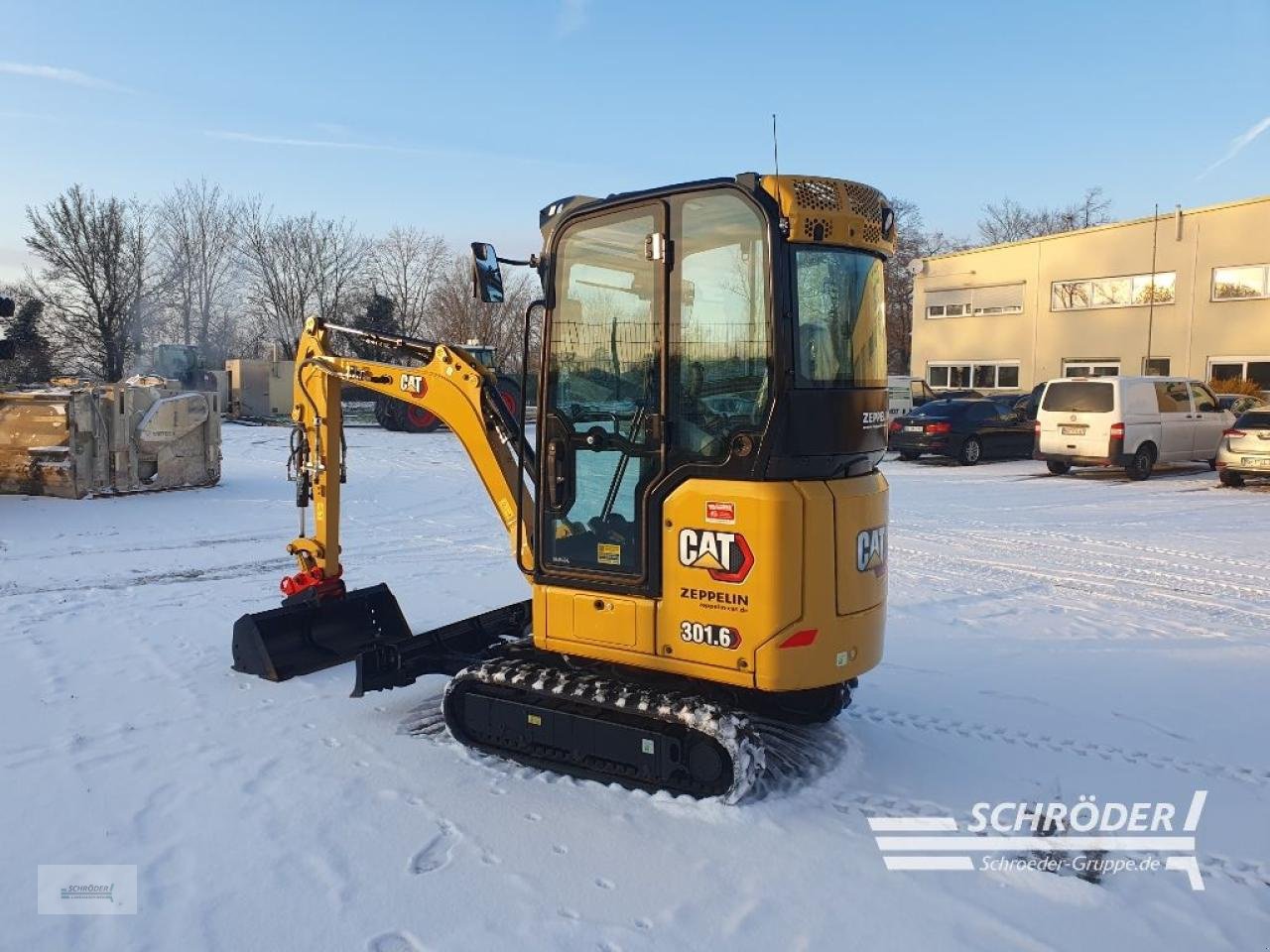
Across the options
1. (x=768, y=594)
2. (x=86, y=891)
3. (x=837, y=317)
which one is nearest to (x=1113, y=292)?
(x=837, y=317)

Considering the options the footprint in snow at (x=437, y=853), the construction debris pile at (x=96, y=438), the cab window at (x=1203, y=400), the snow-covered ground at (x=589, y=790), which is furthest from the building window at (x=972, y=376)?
the footprint in snow at (x=437, y=853)

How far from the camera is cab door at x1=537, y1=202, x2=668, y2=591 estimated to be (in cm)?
433

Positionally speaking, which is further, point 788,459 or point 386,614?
point 386,614

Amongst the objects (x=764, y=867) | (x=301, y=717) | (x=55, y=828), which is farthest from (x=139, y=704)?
(x=764, y=867)

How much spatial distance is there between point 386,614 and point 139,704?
62.9 inches

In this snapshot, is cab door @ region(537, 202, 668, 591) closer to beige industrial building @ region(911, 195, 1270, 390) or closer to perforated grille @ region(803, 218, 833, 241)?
perforated grille @ region(803, 218, 833, 241)

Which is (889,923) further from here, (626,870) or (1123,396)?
(1123,396)

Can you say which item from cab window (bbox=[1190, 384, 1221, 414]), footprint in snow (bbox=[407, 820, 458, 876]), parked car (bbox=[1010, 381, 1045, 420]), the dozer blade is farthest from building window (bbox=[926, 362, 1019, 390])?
footprint in snow (bbox=[407, 820, 458, 876])

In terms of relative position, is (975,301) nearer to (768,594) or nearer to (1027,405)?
(1027,405)

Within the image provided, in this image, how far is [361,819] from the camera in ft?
13.5

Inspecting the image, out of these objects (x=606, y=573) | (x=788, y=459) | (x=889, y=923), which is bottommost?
(x=889, y=923)

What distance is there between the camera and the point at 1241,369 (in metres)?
26.5

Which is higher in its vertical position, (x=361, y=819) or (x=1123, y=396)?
(x=1123, y=396)

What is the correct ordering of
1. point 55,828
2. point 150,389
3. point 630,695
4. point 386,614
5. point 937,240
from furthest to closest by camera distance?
point 937,240 → point 150,389 → point 386,614 → point 630,695 → point 55,828
